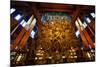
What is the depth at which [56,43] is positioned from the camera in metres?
1.79

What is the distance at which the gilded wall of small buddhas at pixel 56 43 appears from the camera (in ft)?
5.73

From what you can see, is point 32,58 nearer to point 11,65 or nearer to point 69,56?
point 11,65

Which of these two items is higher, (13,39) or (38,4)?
(38,4)

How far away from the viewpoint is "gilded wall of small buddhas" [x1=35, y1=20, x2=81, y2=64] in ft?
5.73

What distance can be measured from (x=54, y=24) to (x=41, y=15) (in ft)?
0.51

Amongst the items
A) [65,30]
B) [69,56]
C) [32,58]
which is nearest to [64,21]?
[65,30]

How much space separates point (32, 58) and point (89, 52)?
60cm

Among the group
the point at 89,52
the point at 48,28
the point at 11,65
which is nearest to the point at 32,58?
the point at 11,65

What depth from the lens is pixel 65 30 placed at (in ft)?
5.94

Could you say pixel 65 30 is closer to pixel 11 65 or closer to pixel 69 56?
pixel 69 56
